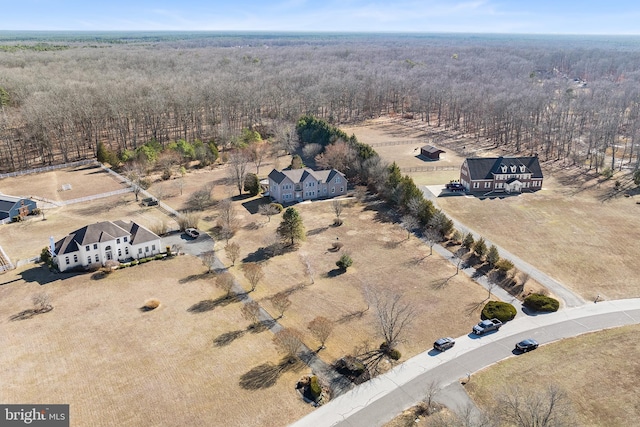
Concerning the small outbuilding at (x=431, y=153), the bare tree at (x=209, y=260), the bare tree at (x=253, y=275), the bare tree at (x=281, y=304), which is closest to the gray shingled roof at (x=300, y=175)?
the bare tree at (x=209, y=260)

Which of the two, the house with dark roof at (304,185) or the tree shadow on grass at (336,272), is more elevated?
the house with dark roof at (304,185)

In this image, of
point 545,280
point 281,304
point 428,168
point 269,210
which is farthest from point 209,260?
point 428,168

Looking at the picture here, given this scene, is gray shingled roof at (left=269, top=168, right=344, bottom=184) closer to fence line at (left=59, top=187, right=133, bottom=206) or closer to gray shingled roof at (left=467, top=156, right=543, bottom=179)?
gray shingled roof at (left=467, top=156, right=543, bottom=179)

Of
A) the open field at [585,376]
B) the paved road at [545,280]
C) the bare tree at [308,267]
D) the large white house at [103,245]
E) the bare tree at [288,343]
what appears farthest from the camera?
the large white house at [103,245]

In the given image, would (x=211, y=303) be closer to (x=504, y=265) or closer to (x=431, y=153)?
(x=504, y=265)

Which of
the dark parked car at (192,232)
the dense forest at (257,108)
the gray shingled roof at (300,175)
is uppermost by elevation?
the dense forest at (257,108)

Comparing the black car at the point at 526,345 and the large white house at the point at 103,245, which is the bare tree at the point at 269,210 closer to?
the large white house at the point at 103,245

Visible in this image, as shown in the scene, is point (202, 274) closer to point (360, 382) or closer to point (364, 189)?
point (360, 382)
